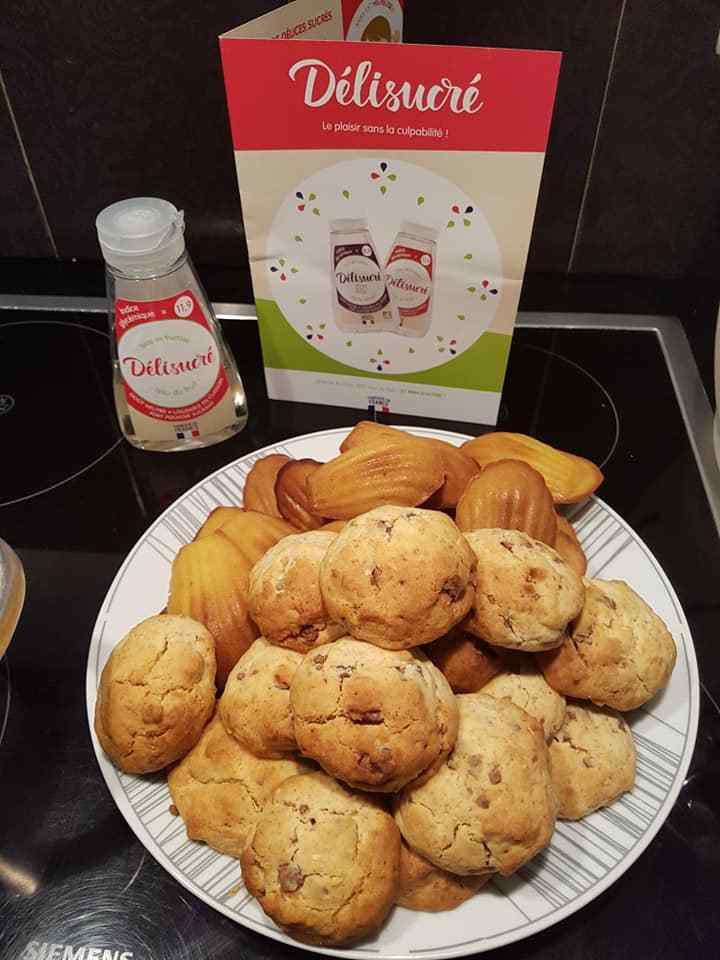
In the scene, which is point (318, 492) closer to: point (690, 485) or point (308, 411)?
point (308, 411)

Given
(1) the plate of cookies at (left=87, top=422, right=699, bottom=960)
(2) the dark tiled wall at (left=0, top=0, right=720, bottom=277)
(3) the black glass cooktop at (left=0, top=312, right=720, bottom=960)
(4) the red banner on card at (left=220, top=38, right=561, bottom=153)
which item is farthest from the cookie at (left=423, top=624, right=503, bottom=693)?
(2) the dark tiled wall at (left=0, top=0, right=720, bottom=277)

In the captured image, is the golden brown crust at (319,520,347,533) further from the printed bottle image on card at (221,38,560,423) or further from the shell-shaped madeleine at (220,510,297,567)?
the printed bottle image on card at (221,38,560,423)

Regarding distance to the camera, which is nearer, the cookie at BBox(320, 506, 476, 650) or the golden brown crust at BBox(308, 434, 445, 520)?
the cookie at BBox(320, 506, 476, 650)

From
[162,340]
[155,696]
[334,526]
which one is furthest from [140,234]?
[155,696]

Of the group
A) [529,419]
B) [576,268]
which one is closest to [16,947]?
[529,419]

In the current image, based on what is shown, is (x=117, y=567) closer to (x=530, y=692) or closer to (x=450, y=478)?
(x=450, y=478)
